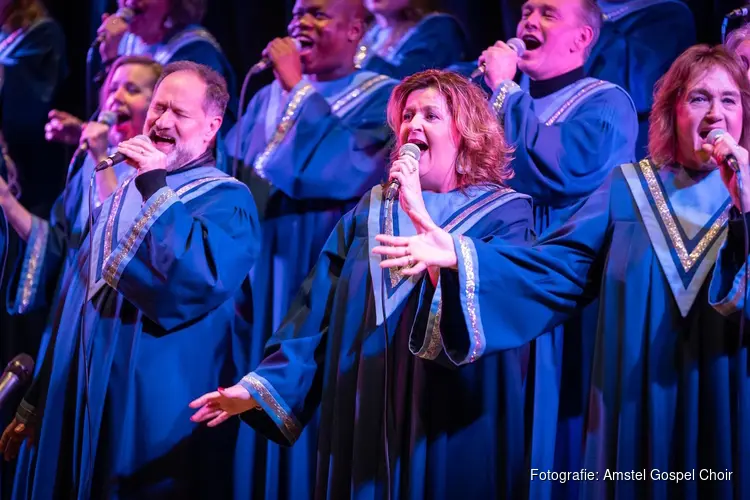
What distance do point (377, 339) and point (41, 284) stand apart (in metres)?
1.66

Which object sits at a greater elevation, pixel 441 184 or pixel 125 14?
pixel 125 14

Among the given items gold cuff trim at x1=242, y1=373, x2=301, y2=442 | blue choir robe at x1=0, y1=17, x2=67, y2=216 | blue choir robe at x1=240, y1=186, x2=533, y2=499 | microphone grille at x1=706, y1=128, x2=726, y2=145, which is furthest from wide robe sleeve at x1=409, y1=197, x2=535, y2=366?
blue choir robe at x1=0, y1=17, x2=67, y2=216

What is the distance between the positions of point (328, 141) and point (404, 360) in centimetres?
118

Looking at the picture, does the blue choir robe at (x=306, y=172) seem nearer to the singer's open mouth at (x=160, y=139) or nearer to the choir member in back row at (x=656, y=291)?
the singer's open mouth at (x=160, y=139)

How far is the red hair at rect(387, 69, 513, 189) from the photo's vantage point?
122 inches

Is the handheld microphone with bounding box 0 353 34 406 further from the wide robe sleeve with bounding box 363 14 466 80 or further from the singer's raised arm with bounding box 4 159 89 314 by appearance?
the wide robe sleeve with bounding box 363 14 466 80

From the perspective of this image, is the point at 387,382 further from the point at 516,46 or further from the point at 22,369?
the point at 22,369

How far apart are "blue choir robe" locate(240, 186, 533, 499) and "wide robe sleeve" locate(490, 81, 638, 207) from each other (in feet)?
1.11

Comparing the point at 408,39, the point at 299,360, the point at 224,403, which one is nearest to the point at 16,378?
the point at 224,403

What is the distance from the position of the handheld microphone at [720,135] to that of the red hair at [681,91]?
0.56 ft

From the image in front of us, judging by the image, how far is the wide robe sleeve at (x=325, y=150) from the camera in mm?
3797

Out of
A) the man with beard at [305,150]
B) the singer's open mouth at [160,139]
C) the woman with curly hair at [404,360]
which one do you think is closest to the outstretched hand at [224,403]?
the woman with curly hair at [404,360]

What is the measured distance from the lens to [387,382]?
2.90m

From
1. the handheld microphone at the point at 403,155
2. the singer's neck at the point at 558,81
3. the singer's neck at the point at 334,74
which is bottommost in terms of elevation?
the handheld microphone at the point at 403,155
